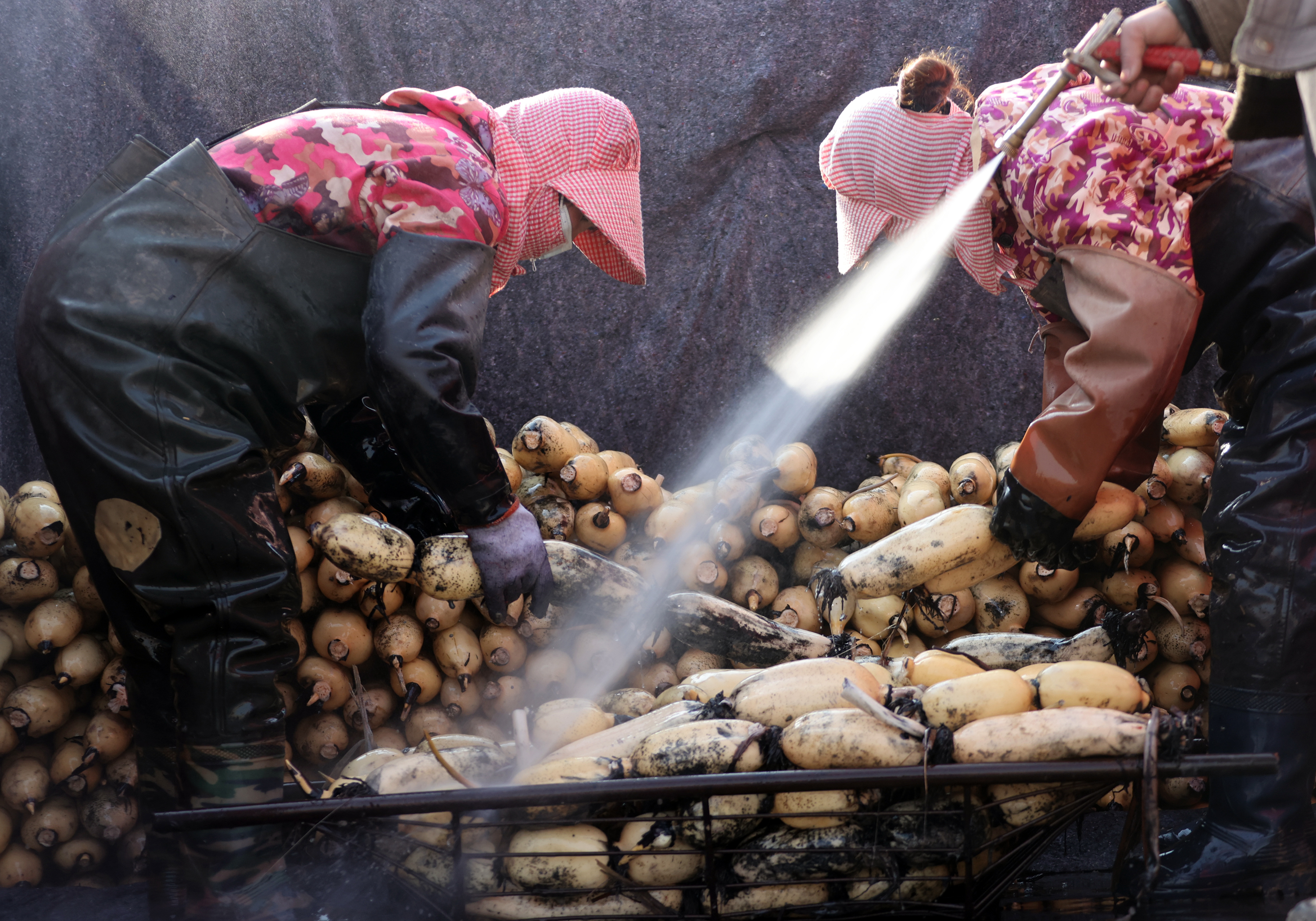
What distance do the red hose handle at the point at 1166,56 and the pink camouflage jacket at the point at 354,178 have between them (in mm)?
1312

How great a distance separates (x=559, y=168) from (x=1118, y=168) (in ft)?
4.30

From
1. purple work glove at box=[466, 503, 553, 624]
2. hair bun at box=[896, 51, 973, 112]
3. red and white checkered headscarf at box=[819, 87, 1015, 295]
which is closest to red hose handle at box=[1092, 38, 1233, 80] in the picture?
red and white checkered headscarf at box=[819, 87, 1015, 295]

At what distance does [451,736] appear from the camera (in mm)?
2268

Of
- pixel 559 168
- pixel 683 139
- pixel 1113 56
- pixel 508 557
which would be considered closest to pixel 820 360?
pixel 683 139

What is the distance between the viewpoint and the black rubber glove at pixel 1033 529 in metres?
2.13

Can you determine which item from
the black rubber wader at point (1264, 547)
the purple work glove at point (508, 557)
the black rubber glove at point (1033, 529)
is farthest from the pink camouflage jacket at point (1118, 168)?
the purple work glove at point (508, 557)

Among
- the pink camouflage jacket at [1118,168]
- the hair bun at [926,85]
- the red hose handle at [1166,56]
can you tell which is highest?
the hair bun at [926,85]

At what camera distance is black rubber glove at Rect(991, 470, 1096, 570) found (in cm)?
213

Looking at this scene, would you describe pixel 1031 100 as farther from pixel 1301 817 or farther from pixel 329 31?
pixel 329 31

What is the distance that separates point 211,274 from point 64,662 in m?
1.43

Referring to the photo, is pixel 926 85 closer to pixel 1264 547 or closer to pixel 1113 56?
pixel 1113 56

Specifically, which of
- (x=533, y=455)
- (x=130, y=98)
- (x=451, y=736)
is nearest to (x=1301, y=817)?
(x=451, y=736)

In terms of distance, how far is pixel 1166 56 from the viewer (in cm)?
161

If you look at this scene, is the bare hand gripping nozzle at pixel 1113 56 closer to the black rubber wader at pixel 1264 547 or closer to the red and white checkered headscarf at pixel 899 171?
the black rubber wader at pixel 1264 547
